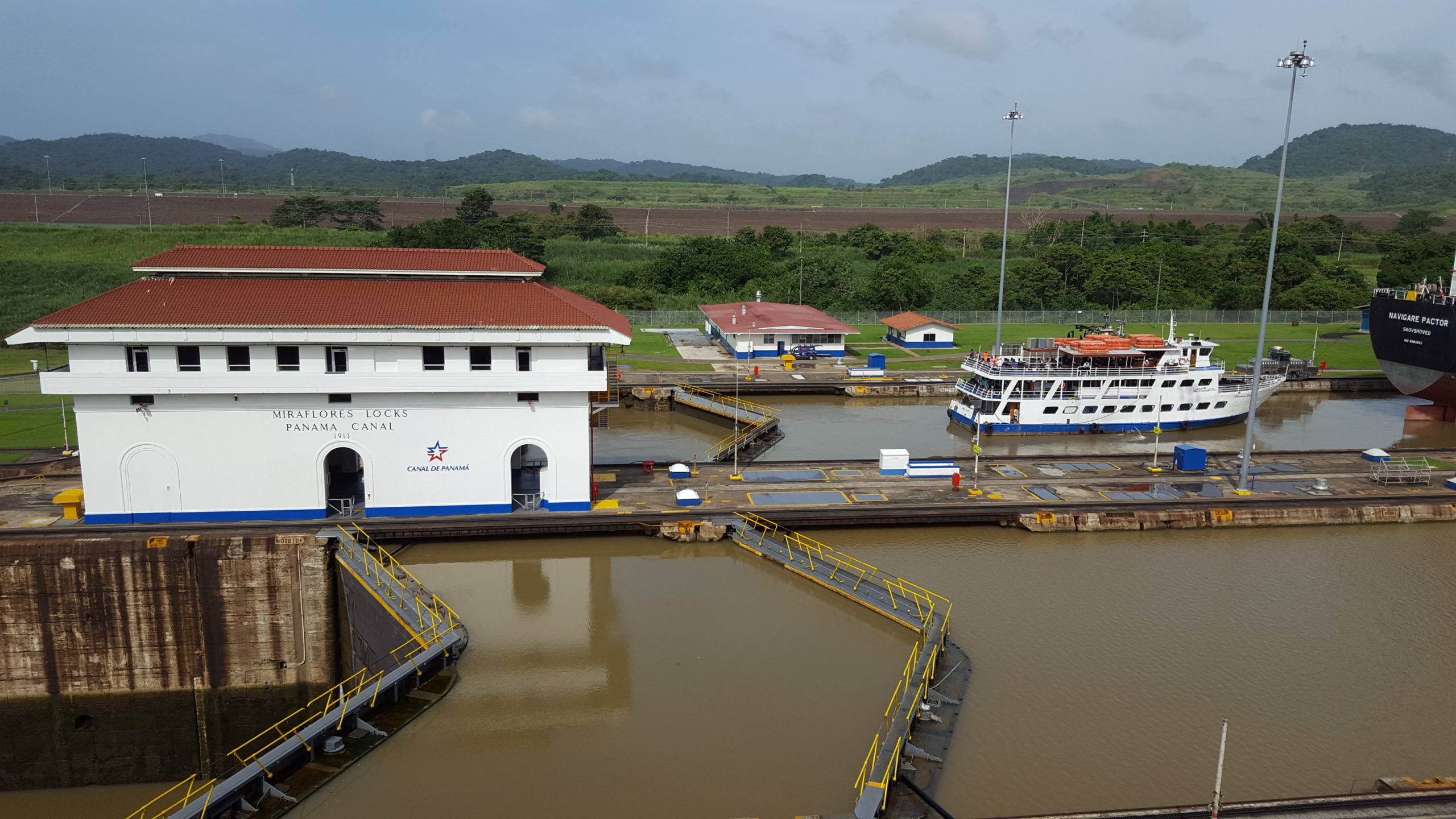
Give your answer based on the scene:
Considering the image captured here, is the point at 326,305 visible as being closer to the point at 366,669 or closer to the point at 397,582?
the point at 397,582

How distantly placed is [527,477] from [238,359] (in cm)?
983

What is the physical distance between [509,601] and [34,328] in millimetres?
15724

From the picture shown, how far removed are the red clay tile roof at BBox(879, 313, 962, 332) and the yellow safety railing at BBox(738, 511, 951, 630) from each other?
143 ft

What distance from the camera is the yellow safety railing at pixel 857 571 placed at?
25141 mm

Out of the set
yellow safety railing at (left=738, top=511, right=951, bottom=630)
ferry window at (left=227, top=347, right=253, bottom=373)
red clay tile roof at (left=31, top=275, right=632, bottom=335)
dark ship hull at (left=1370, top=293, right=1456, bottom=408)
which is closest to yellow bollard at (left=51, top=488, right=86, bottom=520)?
red clay tile roof at (left=31, top=275, right=632, bottom=335)

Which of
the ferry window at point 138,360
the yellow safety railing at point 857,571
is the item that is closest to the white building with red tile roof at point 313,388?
the ferry window at point 138,360

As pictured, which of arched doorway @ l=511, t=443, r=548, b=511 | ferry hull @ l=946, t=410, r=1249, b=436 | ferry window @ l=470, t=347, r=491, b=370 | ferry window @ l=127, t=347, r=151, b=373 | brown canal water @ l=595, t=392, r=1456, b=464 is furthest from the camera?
ferry hull @ l=946, t=410, r=1249, b=436

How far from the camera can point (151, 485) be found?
91.6 feet

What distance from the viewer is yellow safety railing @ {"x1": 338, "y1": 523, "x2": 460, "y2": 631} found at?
23406mm

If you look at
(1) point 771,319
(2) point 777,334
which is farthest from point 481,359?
(1) point 771,319

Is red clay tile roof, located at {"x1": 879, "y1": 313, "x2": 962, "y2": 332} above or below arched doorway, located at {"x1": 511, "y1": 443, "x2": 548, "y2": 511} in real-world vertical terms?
above

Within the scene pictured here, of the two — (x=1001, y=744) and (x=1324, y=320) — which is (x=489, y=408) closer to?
(x=1001, y=744)

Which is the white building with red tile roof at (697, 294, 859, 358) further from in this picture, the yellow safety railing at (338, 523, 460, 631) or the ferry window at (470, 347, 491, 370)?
the yellow safety railing at (338, 523, 460, 631)

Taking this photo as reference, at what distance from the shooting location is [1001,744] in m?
19.4
